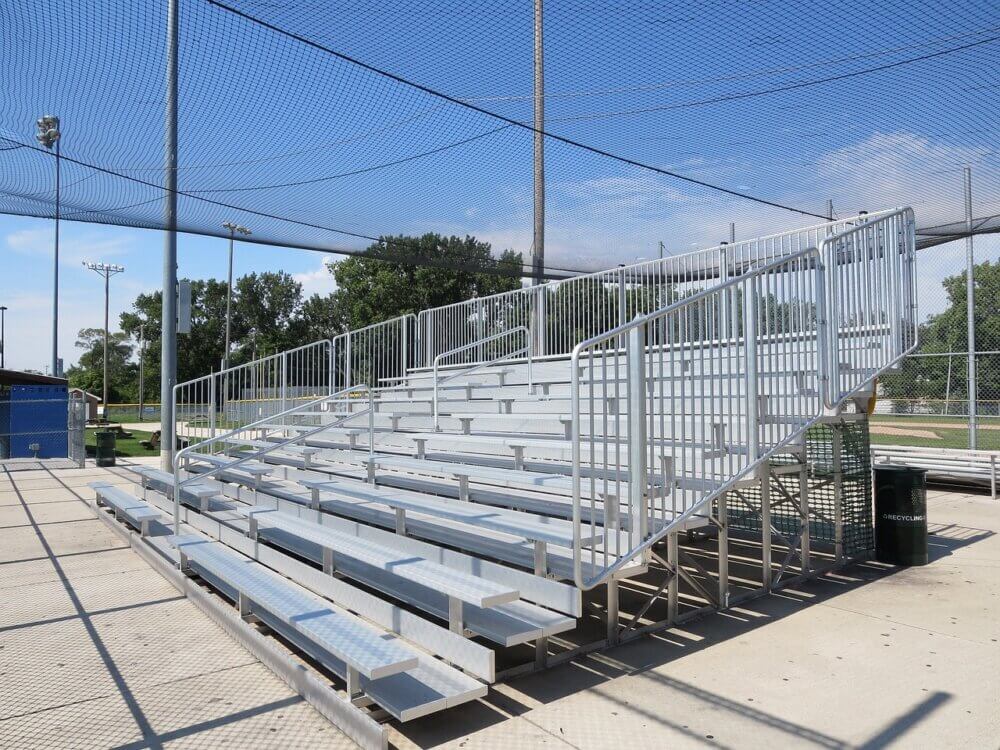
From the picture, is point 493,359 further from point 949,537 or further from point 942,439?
point 942,439

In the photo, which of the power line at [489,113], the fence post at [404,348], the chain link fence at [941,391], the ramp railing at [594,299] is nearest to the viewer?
the power line at [489,113]

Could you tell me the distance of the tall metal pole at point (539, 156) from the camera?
6.58 m

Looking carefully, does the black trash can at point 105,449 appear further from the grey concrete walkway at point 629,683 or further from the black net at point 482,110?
the grey concrete walkway at point 629,683

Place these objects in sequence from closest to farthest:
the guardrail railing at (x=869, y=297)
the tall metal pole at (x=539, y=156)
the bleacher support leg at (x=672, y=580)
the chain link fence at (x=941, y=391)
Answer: the bleacher support leg at (x=672, y=580) < the guardrail railing at (x=869, y=297) < the tall metal pole at (x=539, y=156) < the chain link fence at (x=941, y=391)

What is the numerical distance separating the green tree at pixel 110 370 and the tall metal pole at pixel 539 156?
49.8 meters

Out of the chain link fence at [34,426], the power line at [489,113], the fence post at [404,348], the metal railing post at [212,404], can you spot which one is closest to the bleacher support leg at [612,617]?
the power line at [489,113]

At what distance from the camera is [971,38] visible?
19.4 feet

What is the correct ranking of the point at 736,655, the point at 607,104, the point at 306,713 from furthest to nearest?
1. the point at 607,104
2. the point at 736,655
3. the point at 306,713

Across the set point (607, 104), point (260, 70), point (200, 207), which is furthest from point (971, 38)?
point (200, 207)

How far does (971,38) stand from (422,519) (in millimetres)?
5721

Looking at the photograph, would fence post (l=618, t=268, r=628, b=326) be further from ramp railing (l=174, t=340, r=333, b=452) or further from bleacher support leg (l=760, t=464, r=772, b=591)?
ramp railing (l=174, t=340, r=333, b=452)

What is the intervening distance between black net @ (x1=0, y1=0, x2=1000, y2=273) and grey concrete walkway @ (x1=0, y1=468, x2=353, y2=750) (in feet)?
12.5

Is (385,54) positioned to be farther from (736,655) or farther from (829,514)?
(829,514)

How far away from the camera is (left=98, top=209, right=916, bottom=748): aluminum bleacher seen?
11.9 ft
